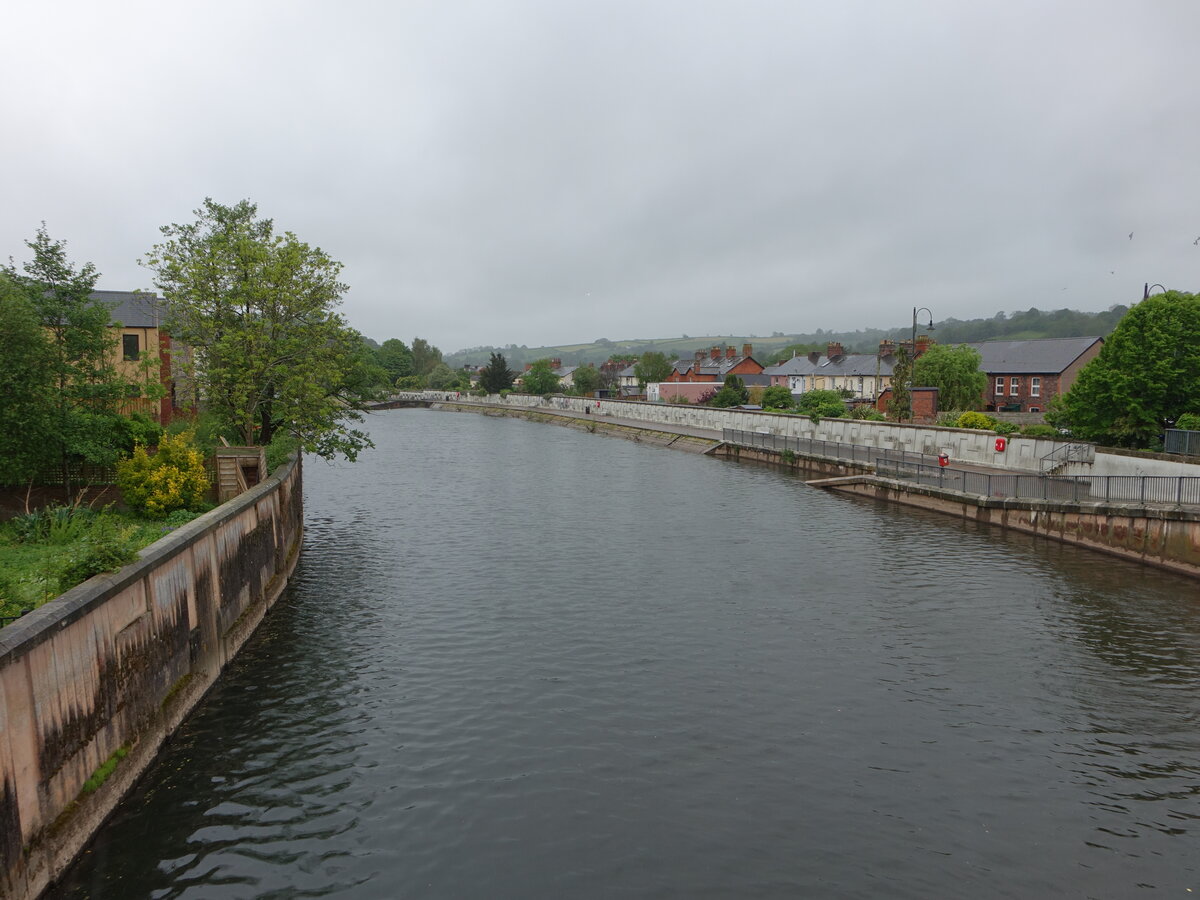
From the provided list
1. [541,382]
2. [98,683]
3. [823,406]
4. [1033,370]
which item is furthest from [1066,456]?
[541,382]

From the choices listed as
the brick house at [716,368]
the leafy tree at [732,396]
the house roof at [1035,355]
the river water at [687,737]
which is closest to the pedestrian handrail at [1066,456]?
the river water at [687,737]

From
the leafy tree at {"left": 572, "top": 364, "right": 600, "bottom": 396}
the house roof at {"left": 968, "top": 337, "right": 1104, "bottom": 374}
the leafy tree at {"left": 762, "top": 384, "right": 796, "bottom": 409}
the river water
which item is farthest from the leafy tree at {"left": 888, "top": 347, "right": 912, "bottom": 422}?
the leafy tree at {"left": 572, "top": 364, "right": 600, "bottom": 396}

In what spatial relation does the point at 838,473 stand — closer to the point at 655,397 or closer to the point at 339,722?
the point at 339,722

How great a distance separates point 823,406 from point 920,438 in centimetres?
1796

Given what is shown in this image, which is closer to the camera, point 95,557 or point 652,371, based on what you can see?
point 95,557

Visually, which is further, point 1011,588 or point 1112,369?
point 1112,369

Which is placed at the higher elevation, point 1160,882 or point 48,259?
point 48,259

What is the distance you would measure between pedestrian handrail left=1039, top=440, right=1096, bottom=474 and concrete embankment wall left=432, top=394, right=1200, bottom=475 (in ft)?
0.85

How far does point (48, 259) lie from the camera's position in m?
23.7

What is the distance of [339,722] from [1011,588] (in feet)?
73.2

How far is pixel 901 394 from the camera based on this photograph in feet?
206

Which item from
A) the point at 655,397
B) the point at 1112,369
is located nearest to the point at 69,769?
the point at 1112,369

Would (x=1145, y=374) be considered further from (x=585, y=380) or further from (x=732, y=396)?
(x=585, y=380)

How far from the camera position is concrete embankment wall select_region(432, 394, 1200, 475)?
112ft
